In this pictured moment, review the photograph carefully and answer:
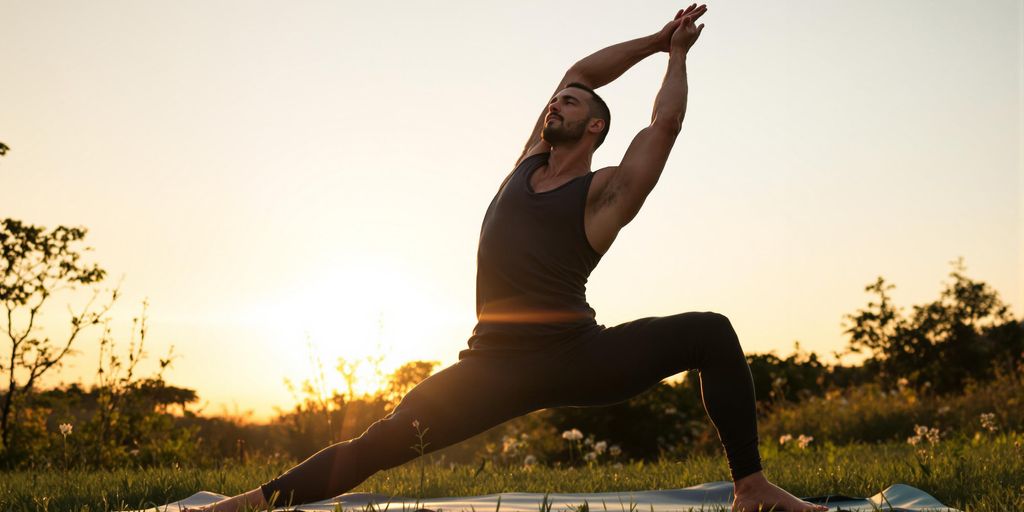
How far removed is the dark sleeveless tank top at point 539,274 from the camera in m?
3.36

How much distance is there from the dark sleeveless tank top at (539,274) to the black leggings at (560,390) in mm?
82

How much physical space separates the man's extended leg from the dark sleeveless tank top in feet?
0.45

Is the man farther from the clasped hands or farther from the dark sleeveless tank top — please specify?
the clasped hands

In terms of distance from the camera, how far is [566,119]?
376 centimetres

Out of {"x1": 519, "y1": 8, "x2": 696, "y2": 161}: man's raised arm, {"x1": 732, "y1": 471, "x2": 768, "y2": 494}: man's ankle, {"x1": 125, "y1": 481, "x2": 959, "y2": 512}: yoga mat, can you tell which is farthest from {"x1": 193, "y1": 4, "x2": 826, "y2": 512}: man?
{"x1": 519, "y1": 8, "x2": 696, "y2": 161}: man's raised arm

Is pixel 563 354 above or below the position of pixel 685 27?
below

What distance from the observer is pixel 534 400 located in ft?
10.8

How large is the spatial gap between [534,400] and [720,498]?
1.49m

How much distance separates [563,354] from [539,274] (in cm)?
34

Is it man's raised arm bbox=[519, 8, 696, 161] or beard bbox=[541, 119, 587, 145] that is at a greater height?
man's raised arm bbox=[519, 8, 696, 161]

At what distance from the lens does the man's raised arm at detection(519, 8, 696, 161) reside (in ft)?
14.0

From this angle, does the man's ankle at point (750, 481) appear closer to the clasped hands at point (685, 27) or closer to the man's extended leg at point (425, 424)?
the man's extended leg at point (425, 424)

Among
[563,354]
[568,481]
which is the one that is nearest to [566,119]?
[563,354]

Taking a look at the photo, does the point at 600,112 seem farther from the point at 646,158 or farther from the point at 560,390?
the point at 560,390
